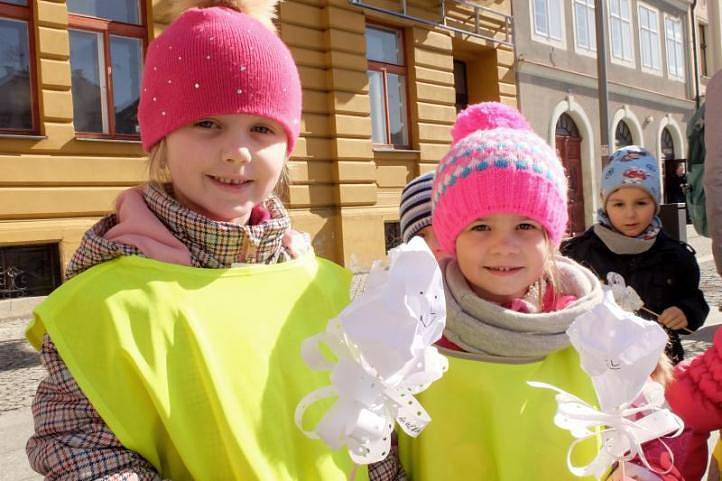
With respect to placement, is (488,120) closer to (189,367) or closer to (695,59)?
(189,367)

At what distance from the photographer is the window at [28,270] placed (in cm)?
712

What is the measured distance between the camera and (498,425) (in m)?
1.46

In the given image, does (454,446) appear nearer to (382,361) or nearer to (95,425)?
(382,361)

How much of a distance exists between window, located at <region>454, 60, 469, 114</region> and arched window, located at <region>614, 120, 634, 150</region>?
568 cm

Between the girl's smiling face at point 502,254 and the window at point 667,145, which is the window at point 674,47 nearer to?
the window at point 667,145

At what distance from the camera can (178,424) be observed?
124 cm

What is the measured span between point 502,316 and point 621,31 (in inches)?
715

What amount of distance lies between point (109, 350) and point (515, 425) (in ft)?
2.74

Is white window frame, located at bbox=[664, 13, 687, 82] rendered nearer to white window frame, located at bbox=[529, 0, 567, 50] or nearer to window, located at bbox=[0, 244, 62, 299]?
white window frame, located at bbox=[529, 0, 567, 50]

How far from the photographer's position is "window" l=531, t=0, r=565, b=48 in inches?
560

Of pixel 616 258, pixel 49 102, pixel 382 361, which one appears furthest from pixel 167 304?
pixel 49 102

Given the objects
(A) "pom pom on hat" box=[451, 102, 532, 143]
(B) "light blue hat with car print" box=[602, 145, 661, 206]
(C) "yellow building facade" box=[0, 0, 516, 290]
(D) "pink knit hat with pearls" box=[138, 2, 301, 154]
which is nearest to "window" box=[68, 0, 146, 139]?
(C) "yellow building facade" box=[0, 0, 516, 290]

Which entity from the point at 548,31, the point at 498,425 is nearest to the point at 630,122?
the point at 548,31

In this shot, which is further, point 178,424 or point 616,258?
point 616,258
